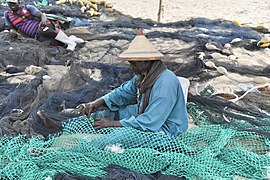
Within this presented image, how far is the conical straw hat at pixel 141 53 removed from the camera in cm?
277

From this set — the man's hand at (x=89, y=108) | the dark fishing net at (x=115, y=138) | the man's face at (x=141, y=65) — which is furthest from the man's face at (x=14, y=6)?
the man's face at (x=141, y=65)

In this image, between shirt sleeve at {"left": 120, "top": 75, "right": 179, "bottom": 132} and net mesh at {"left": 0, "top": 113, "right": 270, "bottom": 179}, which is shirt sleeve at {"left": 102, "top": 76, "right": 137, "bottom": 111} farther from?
shirt sleeve at {"left": 120, "top": 75, "right": 179, "bottom": 132}

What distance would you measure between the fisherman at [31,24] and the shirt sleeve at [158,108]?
4.57 m

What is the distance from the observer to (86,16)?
10.6 metres

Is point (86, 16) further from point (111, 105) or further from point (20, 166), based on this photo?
point (20, 166)

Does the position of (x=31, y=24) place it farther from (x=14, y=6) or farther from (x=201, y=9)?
(x=201, y=9)

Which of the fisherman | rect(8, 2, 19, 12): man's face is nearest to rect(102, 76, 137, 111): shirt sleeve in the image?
the fisherman

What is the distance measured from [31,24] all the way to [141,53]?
5183 mm

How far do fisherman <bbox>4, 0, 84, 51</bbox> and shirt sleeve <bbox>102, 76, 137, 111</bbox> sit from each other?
3.91 m

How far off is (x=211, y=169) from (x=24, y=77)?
3.66m

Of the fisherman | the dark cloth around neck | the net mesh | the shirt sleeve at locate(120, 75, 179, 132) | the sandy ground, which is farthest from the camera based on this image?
the sandy ground

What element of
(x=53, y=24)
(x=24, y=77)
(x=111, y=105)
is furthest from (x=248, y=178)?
(x=53, y=24)

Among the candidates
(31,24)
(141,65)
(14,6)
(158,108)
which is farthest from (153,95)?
(14,6)

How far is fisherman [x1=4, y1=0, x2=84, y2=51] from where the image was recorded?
23.0 feet
